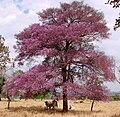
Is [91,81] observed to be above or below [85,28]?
below

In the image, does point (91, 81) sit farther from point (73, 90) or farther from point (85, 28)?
point (85, 28)

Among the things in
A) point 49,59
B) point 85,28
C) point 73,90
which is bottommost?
point 73,90

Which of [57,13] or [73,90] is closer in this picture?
[73,90]

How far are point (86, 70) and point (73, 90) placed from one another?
3841 millimetres

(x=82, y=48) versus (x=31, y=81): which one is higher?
(x=82, y=48)

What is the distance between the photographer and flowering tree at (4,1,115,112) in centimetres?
3788

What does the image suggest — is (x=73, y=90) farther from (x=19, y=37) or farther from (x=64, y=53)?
(x=19, y=37)

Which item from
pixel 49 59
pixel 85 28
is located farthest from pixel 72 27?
pixel 49 59

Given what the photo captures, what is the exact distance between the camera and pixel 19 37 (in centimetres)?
4100

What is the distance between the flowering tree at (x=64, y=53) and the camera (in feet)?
124

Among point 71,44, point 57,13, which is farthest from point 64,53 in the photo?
point 57,13

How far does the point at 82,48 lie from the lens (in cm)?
3956

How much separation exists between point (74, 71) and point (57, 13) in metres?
6.45

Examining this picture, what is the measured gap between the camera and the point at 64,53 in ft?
128
